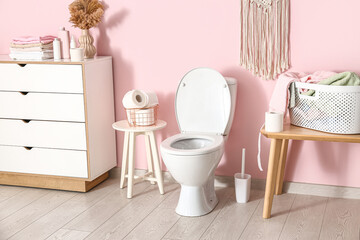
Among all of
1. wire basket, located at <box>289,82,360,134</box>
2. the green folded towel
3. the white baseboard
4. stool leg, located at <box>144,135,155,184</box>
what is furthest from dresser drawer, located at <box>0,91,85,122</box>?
the green folded towel

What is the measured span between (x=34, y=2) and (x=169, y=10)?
993 mm

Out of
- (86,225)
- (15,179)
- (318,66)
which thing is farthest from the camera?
(15,179)

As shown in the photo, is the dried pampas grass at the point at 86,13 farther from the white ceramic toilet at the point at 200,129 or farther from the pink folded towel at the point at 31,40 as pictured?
the white ceramic toilet at the point at 200,129

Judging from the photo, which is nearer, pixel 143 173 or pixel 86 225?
pixel 86 225

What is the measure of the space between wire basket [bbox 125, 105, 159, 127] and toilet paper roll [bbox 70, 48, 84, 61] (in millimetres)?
434

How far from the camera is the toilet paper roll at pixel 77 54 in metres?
3.01

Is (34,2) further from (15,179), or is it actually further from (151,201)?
(151,201)

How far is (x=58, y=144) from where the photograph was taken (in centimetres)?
312

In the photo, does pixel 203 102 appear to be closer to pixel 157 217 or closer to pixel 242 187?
pixel 242 187

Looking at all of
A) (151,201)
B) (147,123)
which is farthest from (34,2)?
(151,201)

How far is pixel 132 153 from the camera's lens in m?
3.01

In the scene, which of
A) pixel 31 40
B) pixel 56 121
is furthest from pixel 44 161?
pixel 31 40

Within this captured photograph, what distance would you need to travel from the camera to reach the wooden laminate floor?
2.54 m

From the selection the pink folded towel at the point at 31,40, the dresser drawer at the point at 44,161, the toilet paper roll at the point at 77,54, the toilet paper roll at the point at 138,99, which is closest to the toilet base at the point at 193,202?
the toilet paper roll at the point at 138,99
